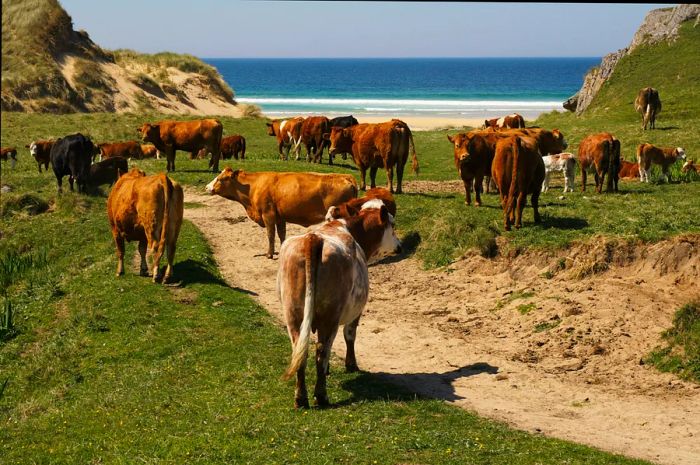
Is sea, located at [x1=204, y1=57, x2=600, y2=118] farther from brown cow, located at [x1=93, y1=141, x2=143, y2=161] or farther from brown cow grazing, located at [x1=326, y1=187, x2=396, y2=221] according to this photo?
brown cow grazing, located at [x1=326, y1=187, x2=396, y2=221]

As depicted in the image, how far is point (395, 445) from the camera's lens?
8.73 m

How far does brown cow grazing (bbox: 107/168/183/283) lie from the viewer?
15.5 m

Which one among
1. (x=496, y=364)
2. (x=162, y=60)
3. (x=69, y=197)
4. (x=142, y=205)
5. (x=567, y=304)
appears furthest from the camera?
(x=162, y=60)

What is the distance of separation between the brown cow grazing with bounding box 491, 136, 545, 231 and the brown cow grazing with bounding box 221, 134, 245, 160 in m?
17.8

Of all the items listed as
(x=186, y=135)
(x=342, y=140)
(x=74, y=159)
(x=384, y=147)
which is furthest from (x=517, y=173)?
(x=186, y=135)

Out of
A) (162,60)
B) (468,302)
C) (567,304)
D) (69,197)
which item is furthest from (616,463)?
(162,60)

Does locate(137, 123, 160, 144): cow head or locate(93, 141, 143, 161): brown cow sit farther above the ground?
locate(137, 123, 160, 144): cow head

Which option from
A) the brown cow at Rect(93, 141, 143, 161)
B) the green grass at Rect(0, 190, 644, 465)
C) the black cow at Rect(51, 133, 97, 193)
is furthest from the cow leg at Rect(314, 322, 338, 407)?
the brown cow at Rect(93, 141, 143, 161)

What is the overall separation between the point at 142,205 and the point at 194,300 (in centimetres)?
203

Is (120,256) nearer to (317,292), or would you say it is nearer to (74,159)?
(317,292)

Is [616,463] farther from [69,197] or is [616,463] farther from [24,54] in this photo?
[24,54]

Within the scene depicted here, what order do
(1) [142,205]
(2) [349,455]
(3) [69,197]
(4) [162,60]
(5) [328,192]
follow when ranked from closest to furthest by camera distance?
(2) [349,455]
(1) [142,205]
(5) [328,192]
(3) [69,197]
(4) [162,60]

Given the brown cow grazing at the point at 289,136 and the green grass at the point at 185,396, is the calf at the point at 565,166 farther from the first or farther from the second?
the brown cow grazing at the point at 289,136

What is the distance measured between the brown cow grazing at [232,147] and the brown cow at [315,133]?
2449mm
